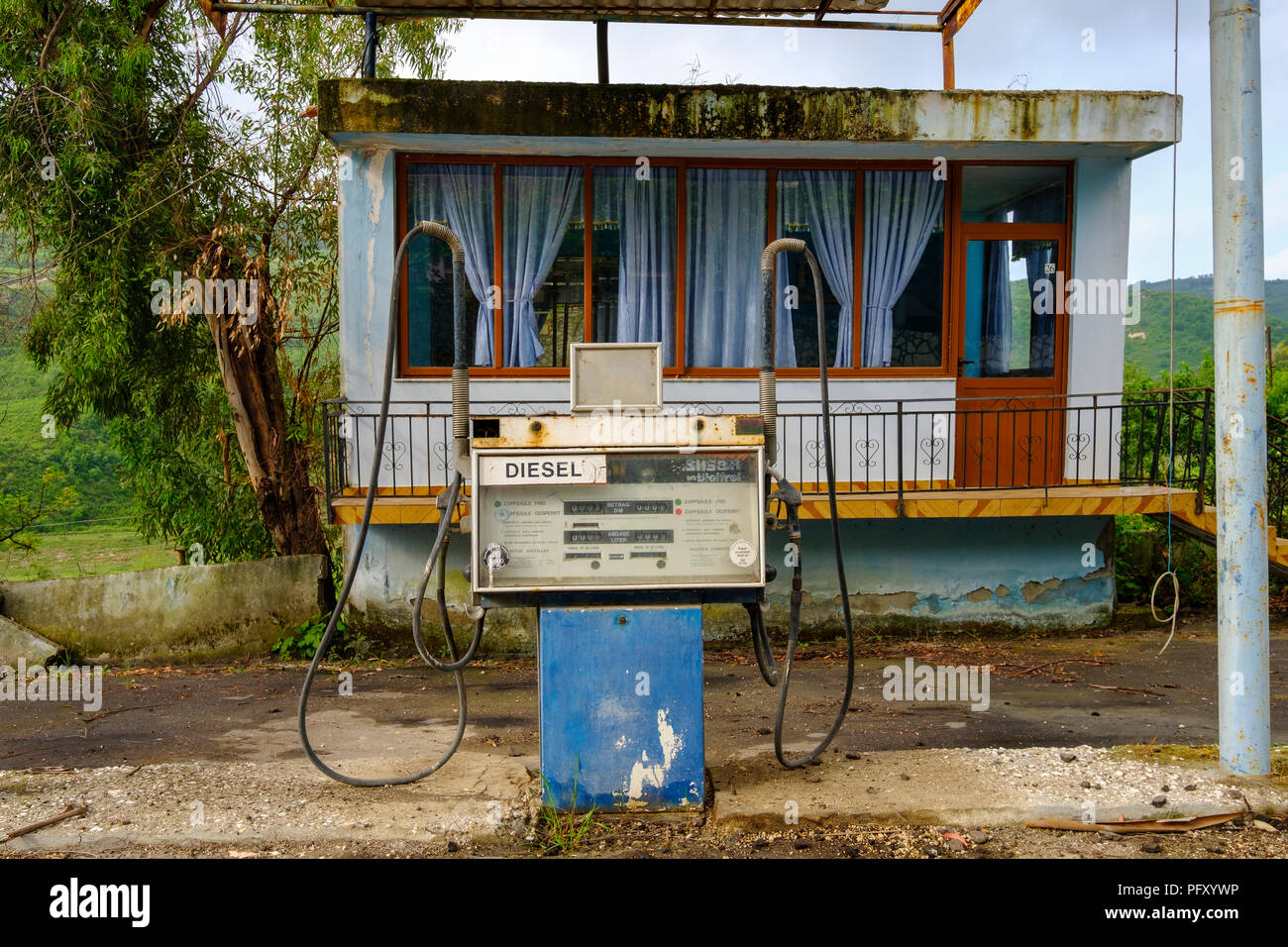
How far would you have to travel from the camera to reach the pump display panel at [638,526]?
4.51 metres

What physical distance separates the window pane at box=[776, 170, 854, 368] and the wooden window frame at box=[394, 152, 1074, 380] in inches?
3.0

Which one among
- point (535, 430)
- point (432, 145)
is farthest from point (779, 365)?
point (535, 430)

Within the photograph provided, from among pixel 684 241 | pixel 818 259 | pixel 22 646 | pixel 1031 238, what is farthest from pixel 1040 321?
pixel 22 646

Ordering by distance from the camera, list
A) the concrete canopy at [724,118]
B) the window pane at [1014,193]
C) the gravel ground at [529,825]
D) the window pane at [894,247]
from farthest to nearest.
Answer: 1. the window pane at [1014,193]
2. the window pane at [894,247]
3. the concrete canopy at [724,118]
4. the gravel ground at [529,825]

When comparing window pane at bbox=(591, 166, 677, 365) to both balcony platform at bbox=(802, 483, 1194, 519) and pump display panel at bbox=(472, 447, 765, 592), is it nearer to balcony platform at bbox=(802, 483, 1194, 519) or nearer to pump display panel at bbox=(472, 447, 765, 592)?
balcony platform at bbox=(802, 483, 1194, 519)

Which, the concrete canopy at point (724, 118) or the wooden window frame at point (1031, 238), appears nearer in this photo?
the concrete canopy at point (724, 118)

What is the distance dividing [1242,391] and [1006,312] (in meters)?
5.43

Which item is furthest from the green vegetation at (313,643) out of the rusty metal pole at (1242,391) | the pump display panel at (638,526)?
the rusty metal pole at (1242,391)

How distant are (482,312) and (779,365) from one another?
286cm

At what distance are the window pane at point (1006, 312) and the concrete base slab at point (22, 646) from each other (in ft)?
28.8

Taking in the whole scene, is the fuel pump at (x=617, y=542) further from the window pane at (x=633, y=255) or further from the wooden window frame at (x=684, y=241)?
the window pane at (x=633, y=255)

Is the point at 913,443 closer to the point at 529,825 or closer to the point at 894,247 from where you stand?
the point at 894,247

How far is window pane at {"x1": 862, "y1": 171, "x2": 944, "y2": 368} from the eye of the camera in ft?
32.1
